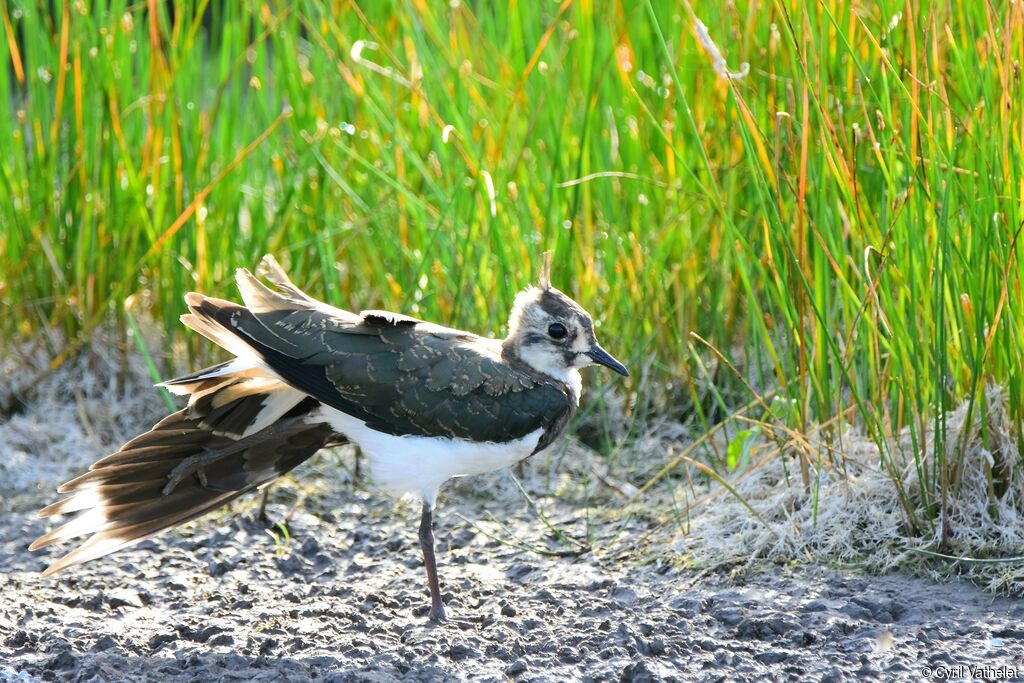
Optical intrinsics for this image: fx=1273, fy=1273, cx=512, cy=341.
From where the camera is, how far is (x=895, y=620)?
369 cm

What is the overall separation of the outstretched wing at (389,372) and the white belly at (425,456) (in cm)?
3

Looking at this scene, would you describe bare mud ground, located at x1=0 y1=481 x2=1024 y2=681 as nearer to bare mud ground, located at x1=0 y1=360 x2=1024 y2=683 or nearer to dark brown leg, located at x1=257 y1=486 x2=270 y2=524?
bare mud ground, located at x1=0 y1=360 x2=1024 y2=683

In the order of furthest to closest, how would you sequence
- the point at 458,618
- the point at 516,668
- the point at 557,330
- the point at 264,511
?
1. the point at 264,511
2. the point at 557,330
3. the point at 458,618
4. the point at 516,668

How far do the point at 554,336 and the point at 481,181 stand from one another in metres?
1.03

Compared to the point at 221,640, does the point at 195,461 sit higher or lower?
higher

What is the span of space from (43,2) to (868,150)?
3.34 meters

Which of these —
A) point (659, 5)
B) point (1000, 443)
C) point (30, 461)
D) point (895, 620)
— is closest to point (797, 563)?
point (895, 620)

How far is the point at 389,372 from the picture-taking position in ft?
13.0

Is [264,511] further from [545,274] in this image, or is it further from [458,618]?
[545,274]

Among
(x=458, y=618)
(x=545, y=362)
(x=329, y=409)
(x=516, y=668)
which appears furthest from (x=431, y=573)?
(x=545, y=362)

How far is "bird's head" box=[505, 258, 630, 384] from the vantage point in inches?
164

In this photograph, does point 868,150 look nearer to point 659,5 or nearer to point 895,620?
point 659,5

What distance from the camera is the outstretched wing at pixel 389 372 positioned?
3910 millimetres

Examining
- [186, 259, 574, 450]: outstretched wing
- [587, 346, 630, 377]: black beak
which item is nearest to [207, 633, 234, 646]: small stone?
[186, 259, 574, 450]: outstretched wing
